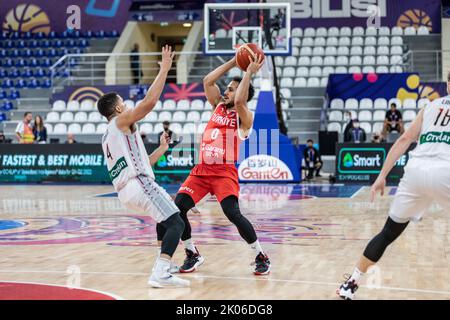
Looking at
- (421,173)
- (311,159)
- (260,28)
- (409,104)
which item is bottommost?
(311,159)

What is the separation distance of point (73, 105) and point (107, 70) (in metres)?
2.83

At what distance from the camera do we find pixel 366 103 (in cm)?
2533

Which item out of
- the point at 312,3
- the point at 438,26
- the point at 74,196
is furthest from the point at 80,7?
the point at 74,196

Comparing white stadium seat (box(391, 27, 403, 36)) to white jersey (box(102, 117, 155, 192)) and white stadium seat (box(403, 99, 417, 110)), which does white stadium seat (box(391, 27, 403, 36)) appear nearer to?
white stadium seat (box(403, 99, 417, 110))

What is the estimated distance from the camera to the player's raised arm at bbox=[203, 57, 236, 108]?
287 inches

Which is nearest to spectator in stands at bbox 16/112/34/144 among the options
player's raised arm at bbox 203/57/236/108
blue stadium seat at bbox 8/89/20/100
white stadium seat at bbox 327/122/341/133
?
blue stadium seat at bbox 8/89/20/100

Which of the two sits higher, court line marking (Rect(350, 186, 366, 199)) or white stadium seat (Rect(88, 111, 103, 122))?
white stadium seat (Rect(88, 111, 103, 122))

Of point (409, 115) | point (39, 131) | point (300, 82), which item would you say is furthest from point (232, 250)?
point (300, 82)

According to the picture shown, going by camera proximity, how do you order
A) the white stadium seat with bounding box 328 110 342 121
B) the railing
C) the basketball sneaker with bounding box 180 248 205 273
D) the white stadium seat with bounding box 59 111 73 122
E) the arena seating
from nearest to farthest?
the basketball sneaker with bounding box 180 248 205 273, the arena seating, the white stadium seat with bounding box 328 110 342 121, the white stadium seat with bounding box 59 111 73 122, the railing

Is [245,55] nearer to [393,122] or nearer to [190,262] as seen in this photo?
[190,262]

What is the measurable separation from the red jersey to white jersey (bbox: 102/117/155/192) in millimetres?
1014

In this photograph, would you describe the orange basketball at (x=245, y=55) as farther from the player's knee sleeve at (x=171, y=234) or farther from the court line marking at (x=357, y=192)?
the court line marking at (x=357, y=192)

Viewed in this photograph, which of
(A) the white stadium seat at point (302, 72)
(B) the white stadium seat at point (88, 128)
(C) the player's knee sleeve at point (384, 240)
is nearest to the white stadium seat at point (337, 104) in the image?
(A) the white stadium seat at point (302, 72)

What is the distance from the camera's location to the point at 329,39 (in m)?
28.9
